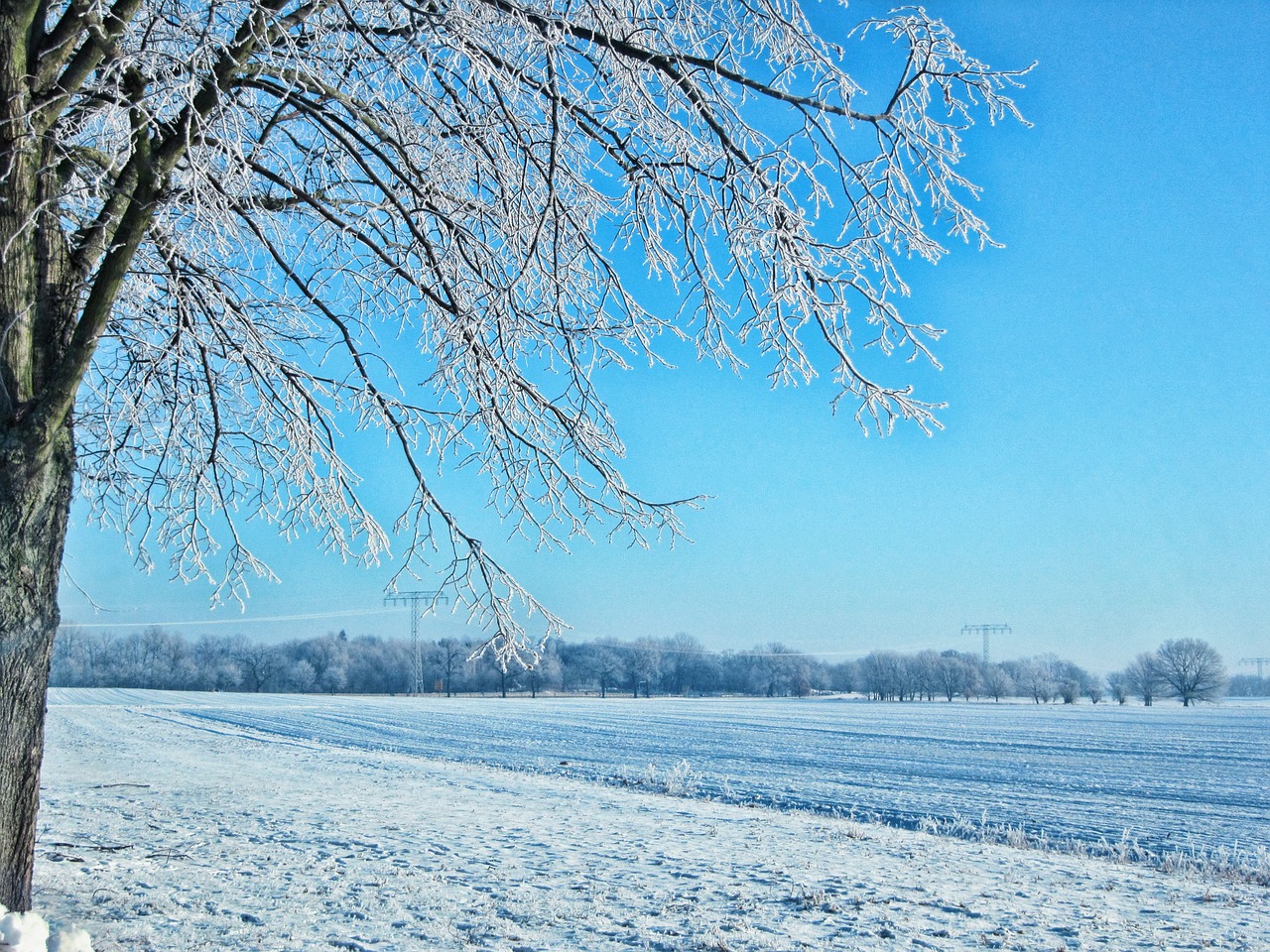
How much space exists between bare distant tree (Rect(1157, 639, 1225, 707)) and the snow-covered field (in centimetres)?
10027

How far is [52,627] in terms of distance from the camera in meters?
3.88

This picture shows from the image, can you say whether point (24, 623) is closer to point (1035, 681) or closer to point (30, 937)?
point (30, 937)

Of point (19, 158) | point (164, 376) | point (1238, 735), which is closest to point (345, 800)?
point (164, 376)

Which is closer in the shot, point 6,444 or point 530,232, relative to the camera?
point 6,444

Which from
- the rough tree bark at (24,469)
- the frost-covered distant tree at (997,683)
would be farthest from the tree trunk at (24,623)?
the frost-covered distant tree at (997,683)

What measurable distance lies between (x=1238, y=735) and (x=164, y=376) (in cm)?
5043

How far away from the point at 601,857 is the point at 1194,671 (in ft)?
408

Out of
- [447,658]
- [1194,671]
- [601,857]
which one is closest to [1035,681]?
[1194,671]

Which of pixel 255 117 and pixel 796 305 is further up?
pixel 255 117

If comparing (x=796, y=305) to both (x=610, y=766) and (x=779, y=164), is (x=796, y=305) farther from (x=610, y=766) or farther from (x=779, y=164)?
(x=610, y=766)

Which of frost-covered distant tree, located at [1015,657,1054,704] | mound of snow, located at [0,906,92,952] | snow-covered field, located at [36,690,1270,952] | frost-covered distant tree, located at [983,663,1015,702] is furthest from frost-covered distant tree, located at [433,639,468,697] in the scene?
mound of snow, located at [0,906,92,952]

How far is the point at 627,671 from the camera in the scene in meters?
131

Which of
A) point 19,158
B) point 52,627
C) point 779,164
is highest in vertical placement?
point 779,164

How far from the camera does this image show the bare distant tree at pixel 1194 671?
357ft
